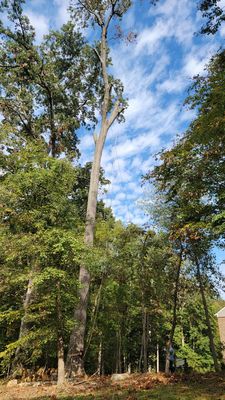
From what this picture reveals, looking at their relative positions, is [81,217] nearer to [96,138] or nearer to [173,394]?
[96,138]

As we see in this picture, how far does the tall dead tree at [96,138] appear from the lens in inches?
341

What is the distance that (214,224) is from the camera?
6.11 meters

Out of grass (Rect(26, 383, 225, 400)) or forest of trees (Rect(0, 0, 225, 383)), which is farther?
forest of trees (Rect(0, 0, 225, 383))

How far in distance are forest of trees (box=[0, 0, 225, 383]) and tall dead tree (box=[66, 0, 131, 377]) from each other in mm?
41

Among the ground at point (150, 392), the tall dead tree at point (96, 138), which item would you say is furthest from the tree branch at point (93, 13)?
the ground at point (150, 392)

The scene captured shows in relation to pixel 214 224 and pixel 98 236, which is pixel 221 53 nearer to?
pixel 214 224

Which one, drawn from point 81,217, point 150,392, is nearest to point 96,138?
point 81,217

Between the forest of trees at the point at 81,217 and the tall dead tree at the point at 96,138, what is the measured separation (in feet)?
0.13

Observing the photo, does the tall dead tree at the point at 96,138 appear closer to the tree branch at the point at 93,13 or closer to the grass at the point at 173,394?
the tree branch at the point at 93,13

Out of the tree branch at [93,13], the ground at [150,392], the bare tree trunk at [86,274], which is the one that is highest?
the tree branch at [93,13]

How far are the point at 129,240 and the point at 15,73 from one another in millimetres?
9596

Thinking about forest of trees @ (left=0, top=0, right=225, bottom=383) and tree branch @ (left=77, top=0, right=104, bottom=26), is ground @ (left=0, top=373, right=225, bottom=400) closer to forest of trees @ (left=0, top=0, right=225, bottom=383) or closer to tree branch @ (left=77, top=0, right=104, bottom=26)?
forest of trees @ (left=0, top=0, right=225, bottom=383)

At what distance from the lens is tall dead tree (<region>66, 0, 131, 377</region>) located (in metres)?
8.66

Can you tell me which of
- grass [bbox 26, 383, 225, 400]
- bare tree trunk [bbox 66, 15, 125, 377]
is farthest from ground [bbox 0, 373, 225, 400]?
bare tree trunk [bbox 66, 15, 125, 377]
